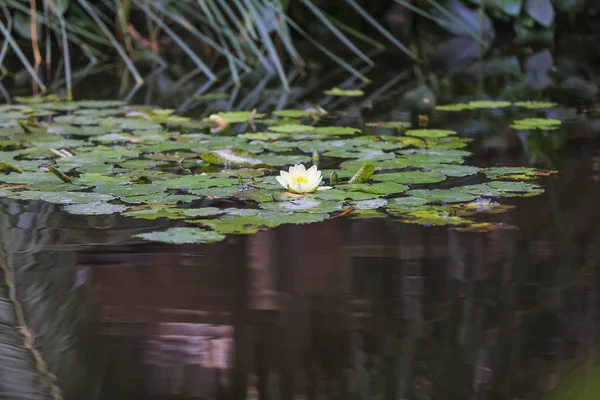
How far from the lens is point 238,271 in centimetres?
108

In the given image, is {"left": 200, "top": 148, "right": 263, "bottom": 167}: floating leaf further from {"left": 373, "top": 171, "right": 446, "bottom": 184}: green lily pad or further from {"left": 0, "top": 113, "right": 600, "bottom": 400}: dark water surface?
{"left": 0, "top": 113, "right": 600, "bottom": 400}: dark water surface

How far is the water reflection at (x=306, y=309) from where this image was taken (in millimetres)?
792

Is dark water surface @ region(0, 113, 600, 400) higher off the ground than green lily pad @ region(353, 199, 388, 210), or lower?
lower

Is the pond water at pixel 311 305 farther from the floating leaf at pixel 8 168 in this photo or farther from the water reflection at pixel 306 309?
the floating leaf at pixel 8 168

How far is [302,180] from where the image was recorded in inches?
54.3

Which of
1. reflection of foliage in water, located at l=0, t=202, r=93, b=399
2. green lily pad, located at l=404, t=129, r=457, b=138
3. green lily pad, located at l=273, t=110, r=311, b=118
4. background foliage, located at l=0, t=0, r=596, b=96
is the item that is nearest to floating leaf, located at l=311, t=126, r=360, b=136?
green lily pad, located at l=404, t=129, r=457, b=138

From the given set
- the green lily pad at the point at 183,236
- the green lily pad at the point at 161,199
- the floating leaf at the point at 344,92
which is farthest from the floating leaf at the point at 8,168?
the floating leaf at the point at 344,92

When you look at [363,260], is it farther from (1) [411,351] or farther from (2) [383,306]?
(1) [411,351]

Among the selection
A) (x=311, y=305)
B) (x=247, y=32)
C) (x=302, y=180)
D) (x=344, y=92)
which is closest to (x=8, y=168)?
(x=302, y=180)

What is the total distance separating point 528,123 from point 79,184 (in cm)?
98

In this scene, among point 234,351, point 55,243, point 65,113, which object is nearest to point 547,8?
point 65,113

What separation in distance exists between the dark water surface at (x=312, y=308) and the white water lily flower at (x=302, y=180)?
125 mm

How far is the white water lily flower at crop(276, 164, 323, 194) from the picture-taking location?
137 cm

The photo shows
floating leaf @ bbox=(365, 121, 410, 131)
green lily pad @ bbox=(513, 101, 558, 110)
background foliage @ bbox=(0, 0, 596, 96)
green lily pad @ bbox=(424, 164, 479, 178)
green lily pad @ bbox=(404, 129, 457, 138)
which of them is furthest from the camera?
background foliage @ bbox=(0, 0, 596, 96)
